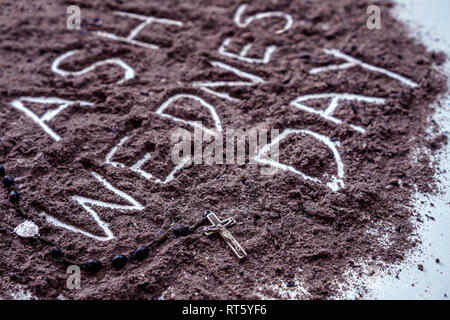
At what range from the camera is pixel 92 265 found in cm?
262

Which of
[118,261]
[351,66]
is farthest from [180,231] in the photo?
[351,66]

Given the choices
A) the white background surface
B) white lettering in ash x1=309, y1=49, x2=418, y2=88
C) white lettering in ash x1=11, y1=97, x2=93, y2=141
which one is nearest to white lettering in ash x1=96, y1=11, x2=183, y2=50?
white lettering in ash x1=11, y1=97, x2=93, y2=141

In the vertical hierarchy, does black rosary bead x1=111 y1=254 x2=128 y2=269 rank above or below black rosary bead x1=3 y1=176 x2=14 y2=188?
below

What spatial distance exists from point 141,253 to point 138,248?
38 mm

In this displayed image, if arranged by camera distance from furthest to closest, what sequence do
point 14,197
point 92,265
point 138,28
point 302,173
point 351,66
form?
point 138,28 → point 351,66 → point 302,173 → point 14,197 → point 92,265

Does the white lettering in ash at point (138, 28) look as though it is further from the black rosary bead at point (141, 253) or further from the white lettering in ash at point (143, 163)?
the black rosary bead at point (141, 253)

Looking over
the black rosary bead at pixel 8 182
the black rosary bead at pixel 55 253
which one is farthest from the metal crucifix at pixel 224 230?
the black rosary bead at pixel 8 182

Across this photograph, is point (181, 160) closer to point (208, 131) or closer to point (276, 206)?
point (208, 131)

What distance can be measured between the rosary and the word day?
0.14 metres

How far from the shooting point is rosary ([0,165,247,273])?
2.64m

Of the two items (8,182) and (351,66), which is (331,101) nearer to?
(351,66)

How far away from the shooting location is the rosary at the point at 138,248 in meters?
2.64

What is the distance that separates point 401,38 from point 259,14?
1353mm

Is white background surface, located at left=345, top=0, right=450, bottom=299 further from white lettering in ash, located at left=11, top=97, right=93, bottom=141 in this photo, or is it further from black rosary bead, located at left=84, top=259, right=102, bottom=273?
white lettering in ash, located at left=11, top=97, right=93, bottom=141
